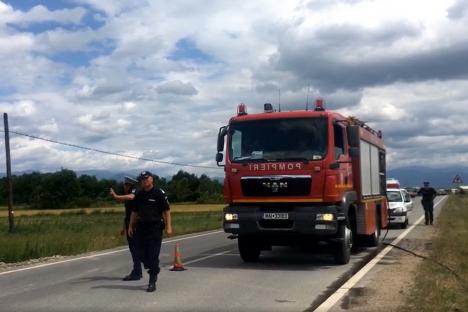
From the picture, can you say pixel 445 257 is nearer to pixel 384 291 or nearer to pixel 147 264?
pixel 384 291

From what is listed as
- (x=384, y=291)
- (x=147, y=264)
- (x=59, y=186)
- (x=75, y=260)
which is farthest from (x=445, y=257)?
(x=59, y=186)

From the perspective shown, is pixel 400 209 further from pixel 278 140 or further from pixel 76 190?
pixel 76 190

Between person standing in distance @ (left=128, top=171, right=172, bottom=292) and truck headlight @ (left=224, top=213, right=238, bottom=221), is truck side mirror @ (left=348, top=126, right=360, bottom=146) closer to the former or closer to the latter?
truck headlight @ (left=224, top=213, right=238, bottom=221)

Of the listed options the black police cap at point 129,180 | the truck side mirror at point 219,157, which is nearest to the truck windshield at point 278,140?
the truck side mirror at point 219,157

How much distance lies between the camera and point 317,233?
1200 centimetres

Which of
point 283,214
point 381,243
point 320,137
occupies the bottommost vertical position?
point 381,243

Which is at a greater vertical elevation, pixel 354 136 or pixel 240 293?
pixel 354 136

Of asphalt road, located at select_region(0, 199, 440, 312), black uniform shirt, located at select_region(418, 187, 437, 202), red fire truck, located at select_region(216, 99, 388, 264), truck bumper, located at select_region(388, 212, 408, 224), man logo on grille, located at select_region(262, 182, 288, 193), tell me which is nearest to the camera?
asphalt road, located at select_region(0, 199, 440, 312)

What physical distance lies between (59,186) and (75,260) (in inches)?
4045

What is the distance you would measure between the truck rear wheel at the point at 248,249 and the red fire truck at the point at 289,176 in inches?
9.3

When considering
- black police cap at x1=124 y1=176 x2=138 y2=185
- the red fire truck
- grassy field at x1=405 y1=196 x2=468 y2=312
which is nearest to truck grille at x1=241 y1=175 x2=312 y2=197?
the red fire truck

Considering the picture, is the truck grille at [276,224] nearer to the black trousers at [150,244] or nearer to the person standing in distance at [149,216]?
the person standing in distance at [149,216]

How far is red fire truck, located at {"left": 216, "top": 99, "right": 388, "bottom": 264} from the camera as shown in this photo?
12062 millimetres

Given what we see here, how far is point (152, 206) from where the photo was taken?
395 inches
